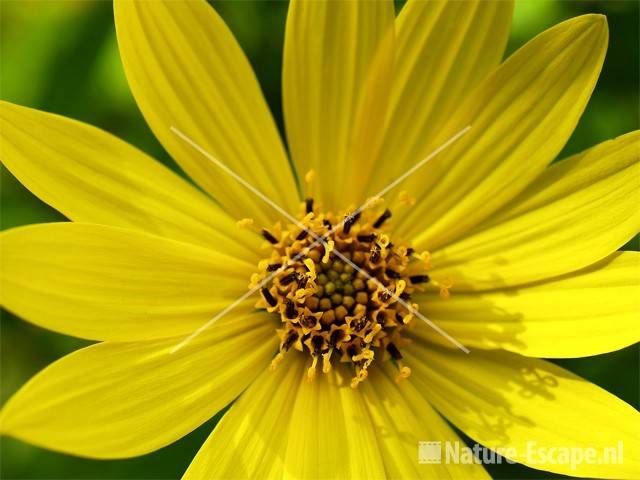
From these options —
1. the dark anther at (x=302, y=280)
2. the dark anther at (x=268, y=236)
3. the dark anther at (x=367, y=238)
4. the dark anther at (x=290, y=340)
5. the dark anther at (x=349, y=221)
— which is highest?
the dark anther at (x=349, y=221)

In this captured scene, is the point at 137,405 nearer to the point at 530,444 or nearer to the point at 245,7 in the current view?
the point at 530,444

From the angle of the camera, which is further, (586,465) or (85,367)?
(586,465)

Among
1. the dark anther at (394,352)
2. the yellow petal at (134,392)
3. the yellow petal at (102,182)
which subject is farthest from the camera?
the dark anther at (394,352)

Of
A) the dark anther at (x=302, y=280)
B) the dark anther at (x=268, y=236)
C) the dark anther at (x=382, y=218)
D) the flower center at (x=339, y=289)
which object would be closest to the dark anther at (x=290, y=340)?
the flower center at (x=339, y=289)

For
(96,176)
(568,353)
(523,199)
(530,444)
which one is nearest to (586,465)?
(530,444)

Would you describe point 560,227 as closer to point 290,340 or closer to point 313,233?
point 313,233

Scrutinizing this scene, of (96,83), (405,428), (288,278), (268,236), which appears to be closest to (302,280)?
(288,278)

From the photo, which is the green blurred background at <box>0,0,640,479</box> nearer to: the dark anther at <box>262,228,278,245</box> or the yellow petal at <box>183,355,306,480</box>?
the dark anther at <box>262,228,278,245</box>

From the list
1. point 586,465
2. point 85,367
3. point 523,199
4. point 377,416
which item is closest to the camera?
point 85,367

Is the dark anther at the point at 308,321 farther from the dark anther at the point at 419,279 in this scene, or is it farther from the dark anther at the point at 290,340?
the dark anther at the point at 419,279
